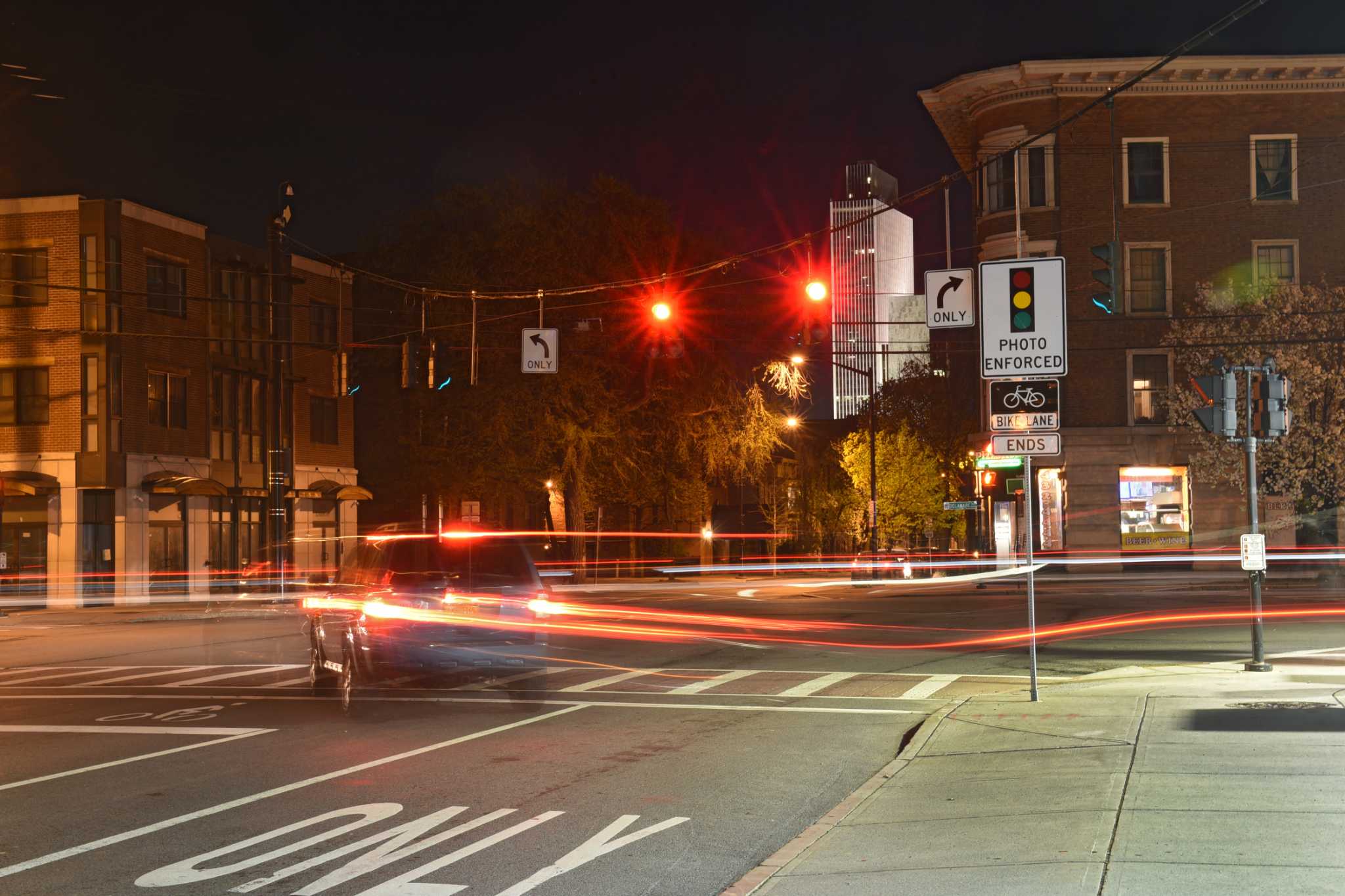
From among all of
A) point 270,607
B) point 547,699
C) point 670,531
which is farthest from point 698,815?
point 670,531

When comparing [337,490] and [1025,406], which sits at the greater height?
[1025,406]

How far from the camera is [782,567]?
4978 cm

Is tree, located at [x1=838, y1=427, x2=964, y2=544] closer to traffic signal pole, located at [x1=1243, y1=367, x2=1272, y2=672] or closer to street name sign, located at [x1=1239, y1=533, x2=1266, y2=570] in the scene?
traffic signal pole, located at [x1=1243, y1=367, x2=1272, y2=672]

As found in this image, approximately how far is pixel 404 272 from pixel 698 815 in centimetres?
4119

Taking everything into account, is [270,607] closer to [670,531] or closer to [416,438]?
[416,438]

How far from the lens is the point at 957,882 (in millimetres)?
6805

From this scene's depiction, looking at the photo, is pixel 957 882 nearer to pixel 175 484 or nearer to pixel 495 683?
pixel 495 683

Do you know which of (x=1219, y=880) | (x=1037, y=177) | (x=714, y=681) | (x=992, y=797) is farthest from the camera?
(x=1037, y=177)

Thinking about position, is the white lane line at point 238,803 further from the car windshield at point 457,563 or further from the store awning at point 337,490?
the store awning at point 337,490

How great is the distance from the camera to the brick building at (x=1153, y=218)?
45.0 meters

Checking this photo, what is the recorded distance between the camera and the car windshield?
575 inches

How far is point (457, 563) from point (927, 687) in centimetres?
561

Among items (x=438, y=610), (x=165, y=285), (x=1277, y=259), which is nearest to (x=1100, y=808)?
(x=438, y=610)

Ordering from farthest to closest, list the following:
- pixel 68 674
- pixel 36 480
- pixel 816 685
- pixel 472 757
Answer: pixel 36 480
pixel 68 674
pixel 816 685
pixel 472 757
